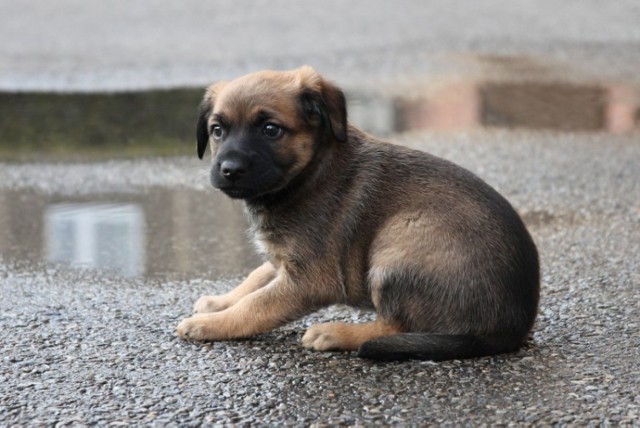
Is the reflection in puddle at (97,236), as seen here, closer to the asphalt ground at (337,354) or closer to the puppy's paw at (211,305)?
the asphalt ground at (337,354)

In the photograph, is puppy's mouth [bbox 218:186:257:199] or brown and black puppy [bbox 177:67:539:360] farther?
puppy's mouth [bbox 218:186:257:199]

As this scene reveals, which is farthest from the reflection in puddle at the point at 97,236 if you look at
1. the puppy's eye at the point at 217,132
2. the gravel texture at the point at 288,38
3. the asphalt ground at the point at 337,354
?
the gravel texture at the point at 288,38

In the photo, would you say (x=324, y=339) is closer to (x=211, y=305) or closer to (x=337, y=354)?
(x=337, y=354)

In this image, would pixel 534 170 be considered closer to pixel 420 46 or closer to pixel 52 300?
pixel 52 300

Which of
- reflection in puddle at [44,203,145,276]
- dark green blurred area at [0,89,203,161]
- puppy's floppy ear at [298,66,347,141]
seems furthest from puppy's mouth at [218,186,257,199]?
dark green blurred area at [0,89,203,161]

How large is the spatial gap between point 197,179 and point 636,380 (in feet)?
14.7

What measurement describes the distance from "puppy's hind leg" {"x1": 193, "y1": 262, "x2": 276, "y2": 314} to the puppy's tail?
2.74 ft

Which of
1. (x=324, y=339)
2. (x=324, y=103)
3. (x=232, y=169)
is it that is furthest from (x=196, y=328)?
(x=324, y=103)

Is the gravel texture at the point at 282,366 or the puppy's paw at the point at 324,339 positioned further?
the puppy's paw at the point at 324,339

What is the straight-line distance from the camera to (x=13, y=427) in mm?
3605

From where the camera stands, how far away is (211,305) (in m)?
4.86

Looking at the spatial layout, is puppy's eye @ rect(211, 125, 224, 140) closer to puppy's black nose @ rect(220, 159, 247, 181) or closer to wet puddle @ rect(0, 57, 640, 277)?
puppy's black nose @ rect(220, 159, 247, 181)

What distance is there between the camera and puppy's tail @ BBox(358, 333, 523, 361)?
4098 millimetres

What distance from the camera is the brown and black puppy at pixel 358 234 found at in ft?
13.7
